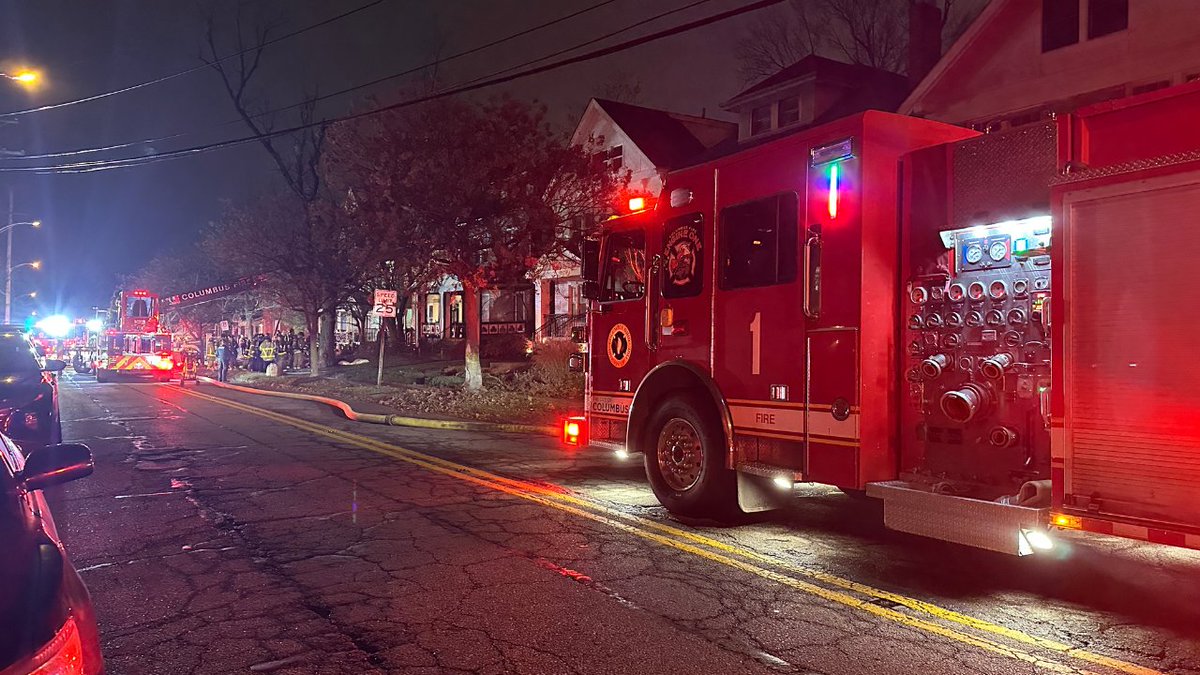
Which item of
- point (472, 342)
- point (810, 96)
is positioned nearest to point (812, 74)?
point (810, 96)

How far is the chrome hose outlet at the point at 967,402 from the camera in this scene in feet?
16.3

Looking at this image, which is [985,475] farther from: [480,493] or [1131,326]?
[480,493]

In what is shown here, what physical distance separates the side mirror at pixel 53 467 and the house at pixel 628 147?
24532 mm

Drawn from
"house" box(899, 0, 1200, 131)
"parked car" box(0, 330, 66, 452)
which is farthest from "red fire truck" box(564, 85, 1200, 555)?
"house" box(899, 0, 1200, 131)

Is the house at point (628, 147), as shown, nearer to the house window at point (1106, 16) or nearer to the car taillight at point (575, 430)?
the house window at point (1106, 16)

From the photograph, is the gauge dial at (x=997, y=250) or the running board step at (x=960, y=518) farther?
the gauge dial at (x=997, y=250)

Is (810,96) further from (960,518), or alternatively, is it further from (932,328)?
(960,518)

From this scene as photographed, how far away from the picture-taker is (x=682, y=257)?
7.09 meters

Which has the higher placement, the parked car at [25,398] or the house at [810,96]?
the house at [810,96]

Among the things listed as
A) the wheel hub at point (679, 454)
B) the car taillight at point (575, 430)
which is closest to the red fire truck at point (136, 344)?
the car taillight at point (575, 430)

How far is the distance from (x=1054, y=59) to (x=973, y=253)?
15827mm

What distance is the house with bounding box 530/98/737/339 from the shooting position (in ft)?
94.2

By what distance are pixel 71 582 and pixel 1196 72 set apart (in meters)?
19.3

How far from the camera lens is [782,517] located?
7.11 m
